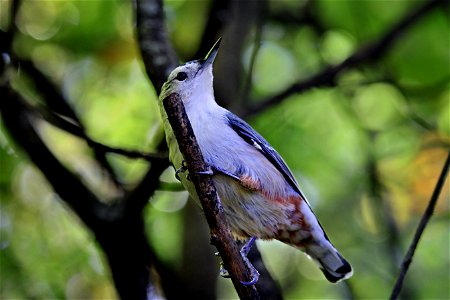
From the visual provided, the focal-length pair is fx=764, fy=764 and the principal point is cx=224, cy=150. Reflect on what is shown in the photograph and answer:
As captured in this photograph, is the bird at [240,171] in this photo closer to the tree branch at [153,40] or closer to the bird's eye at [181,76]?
the bird's eye at [181,76]

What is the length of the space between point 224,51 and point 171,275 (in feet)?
5.59

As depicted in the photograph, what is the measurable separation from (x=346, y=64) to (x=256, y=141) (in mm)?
905

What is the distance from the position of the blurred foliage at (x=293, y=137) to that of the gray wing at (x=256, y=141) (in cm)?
91

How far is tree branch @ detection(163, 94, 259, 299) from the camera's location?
321 cm

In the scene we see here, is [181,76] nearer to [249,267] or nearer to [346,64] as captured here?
[346,64]

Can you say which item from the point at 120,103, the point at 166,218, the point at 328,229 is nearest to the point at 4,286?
the point at 166,218

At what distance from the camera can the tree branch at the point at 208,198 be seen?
321 centimetres

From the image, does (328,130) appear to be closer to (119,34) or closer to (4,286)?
(119,34)

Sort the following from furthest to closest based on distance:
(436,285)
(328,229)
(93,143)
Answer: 1. (328,229)
2. (436,285)
3. (93,143)

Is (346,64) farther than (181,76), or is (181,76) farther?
(346,64)

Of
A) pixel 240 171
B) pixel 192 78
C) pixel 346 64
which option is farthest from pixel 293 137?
pixel 240 171

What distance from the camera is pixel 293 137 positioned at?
620 cm

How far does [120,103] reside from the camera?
643cm

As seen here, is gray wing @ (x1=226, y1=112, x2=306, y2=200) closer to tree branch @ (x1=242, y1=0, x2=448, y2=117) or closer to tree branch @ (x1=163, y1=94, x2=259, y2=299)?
tree branch @ (x1=242, y1=0, x2=448, y2=117)
